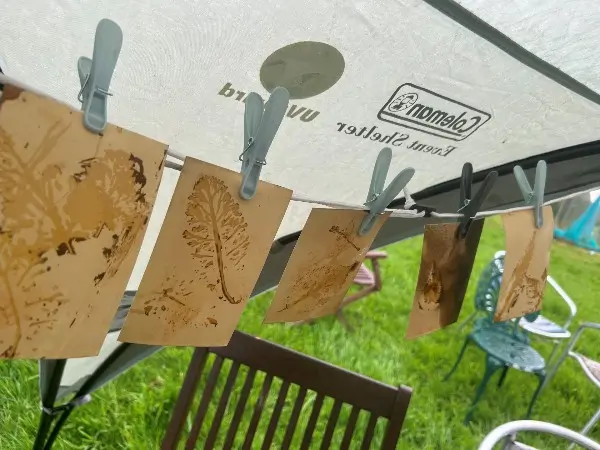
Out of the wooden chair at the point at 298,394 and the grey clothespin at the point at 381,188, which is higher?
the grey clothespin at the point at 381,188

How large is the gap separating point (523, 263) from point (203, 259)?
425mm

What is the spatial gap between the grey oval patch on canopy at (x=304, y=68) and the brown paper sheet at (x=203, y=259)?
0.53 feet

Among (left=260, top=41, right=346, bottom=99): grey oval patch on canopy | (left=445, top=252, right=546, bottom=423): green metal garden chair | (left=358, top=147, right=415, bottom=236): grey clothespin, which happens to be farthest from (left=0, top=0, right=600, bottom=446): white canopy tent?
(left=445, top=252, right=546, bottom=423): green metal garden chair

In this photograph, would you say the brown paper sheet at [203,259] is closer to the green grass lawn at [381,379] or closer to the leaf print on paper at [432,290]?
the leaf print on paper at [432,290]

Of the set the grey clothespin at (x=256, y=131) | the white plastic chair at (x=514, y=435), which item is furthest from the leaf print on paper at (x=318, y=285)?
the white plastic chair at (x=514, y=435)

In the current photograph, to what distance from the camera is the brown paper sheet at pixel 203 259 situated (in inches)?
14.9

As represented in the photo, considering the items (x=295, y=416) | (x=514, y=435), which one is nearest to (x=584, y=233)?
(x=514, y=435)

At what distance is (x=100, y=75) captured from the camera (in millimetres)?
310

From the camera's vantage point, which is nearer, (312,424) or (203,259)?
(203,259)

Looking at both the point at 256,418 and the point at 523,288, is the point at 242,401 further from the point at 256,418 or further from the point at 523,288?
the point at 523,288

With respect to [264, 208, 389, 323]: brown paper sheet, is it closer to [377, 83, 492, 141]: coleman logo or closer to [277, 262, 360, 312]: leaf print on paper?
[277, 262, 360, 312]: leaf print on paper

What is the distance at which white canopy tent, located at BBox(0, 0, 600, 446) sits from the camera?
454mm

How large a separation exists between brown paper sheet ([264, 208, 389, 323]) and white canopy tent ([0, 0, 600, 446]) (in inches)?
6.0

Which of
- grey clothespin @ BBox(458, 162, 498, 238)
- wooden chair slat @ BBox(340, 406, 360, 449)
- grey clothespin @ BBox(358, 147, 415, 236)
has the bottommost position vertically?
wooden chair slat @ BBox(340, 406, 360, 449)
